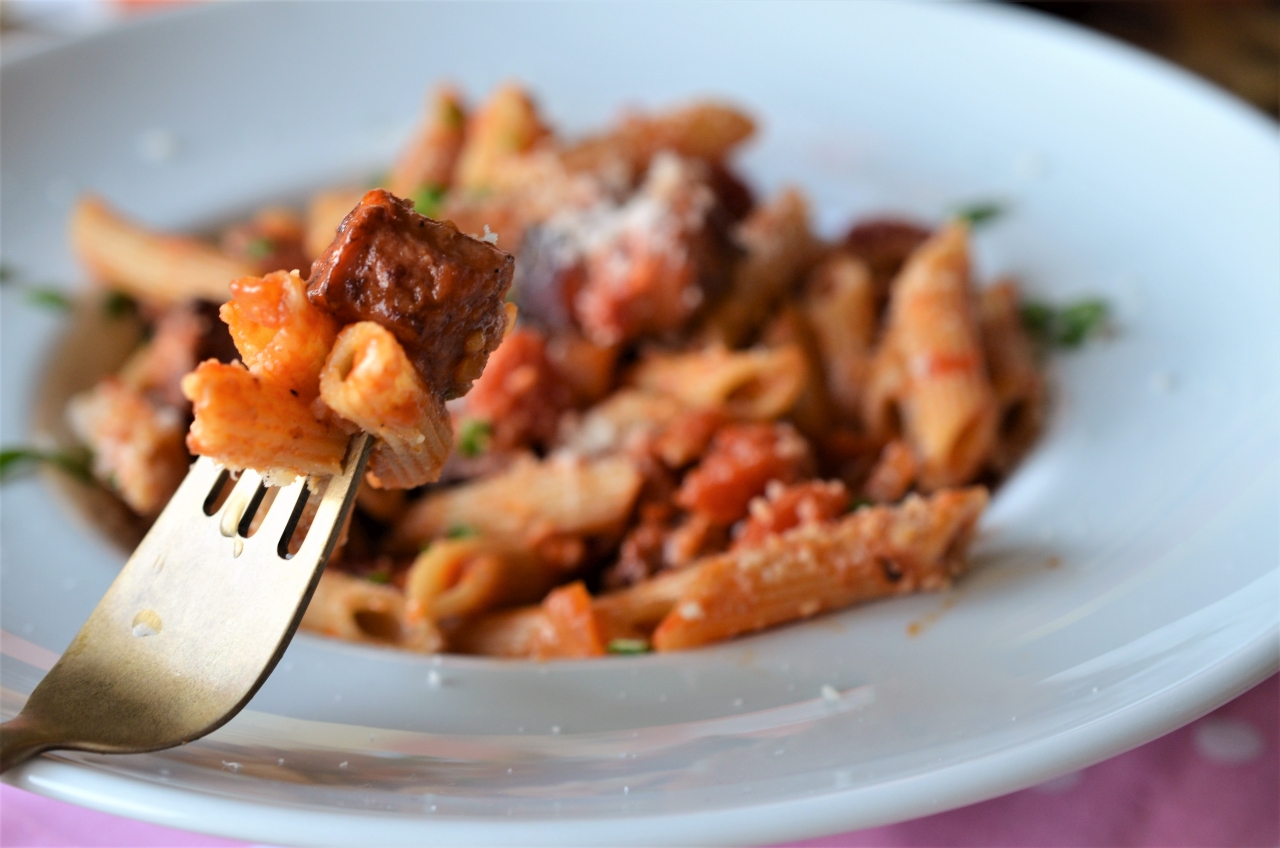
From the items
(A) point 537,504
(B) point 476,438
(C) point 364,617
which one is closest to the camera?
(C) point 364,617

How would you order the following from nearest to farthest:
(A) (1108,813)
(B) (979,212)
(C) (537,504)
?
(A) (1108,813) → (C) (537,504) → (B) (979,212)

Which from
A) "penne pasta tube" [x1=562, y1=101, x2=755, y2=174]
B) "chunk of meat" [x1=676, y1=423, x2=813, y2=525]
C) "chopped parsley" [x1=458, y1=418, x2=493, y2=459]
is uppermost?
"penne pasta tube" [x1=562, y1=101, x2=755, y2=174]

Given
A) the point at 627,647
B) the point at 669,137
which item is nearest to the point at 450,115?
the point at 669,137

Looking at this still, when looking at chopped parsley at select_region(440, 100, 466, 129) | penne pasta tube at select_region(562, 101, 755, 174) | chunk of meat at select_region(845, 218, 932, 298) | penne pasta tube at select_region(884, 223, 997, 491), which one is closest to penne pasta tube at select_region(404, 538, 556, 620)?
penne pasta tube at select_region(884, 223, 997, 491)

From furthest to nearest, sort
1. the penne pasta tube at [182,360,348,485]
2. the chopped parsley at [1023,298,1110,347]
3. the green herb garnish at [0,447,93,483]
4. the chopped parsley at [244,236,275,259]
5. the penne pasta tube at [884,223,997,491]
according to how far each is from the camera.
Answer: the chopped parsley at [244,236,275,259] < the chopped parsley at [1023,298,1110,347] < the penne pasta tube at [884,223,997,491] < the green herb garnish at [0,447,93,483] < the penne pasta tube at [182,360,348,485]

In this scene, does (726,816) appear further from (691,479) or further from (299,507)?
(691,479)

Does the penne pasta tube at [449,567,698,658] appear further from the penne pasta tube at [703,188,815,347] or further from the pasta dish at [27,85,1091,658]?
the penne pasta tube at [703,188,815,347]

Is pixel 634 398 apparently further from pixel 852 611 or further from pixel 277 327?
pixel 277 327

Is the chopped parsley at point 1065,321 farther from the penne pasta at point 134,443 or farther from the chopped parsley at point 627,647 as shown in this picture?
the penne pasta at point 134,443
